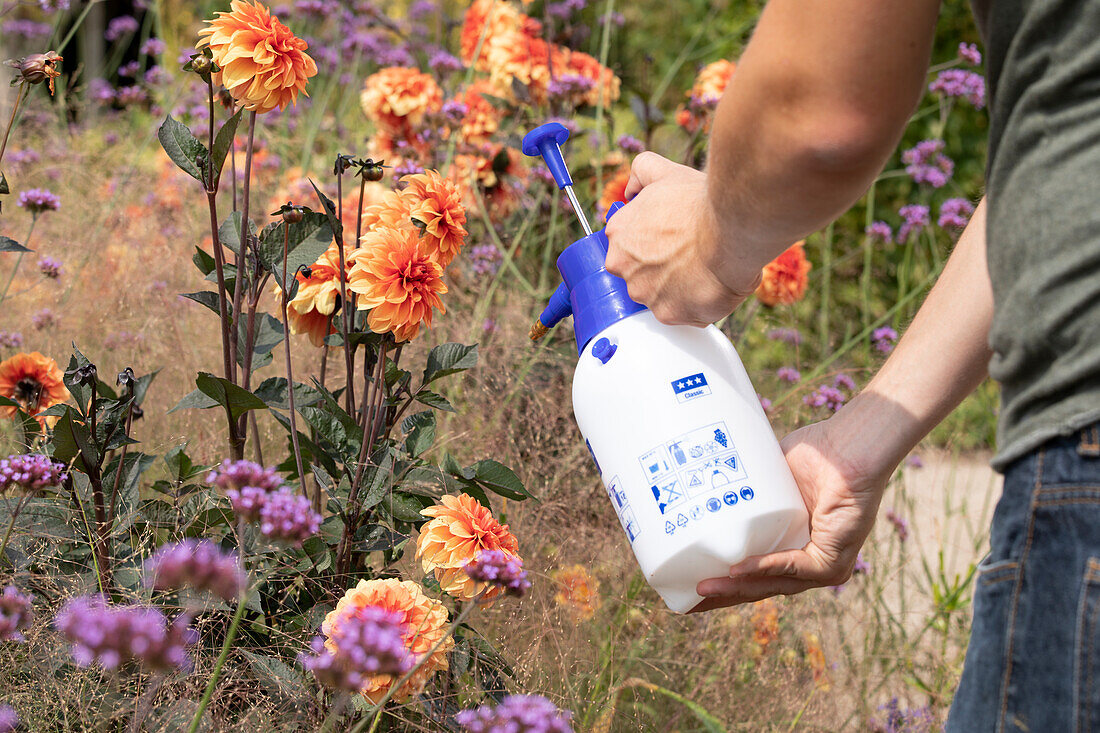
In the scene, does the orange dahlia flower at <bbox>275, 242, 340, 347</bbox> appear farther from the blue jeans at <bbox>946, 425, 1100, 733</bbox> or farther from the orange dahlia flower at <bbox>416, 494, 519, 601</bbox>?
the blue jeans at <bbox>946, 425, 1100, 733</bbox>

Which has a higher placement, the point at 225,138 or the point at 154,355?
the point at 225,138

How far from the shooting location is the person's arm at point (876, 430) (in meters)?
0.81

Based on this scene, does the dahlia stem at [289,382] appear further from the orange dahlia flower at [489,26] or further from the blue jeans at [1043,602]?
the orange dahlia flower at [489,26]

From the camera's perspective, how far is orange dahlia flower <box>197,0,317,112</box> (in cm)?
95

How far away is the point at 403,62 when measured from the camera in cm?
275

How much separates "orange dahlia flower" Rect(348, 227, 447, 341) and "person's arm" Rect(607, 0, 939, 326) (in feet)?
1.14

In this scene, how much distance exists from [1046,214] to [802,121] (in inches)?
6.2

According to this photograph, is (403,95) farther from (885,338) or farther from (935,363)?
(935,363)

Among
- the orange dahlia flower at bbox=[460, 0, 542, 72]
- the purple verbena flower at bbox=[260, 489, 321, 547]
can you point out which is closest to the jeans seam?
the purple verbena flower at bbox=[260, 489, 321, 547]

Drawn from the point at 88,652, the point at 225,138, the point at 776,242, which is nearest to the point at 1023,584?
the point at 776,242

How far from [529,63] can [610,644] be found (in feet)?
5.14

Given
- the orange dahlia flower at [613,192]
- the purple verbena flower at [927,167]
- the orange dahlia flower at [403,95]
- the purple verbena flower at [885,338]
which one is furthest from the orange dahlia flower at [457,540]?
the purple verbena flower at [927,167]

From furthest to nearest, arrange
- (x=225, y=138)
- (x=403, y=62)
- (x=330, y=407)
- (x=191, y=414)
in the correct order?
(x=403, y=62) → (x=191, y=414) → (x=330, y=407) → (x=225, y=138)

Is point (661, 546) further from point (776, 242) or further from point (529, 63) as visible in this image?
point (529, 63)
